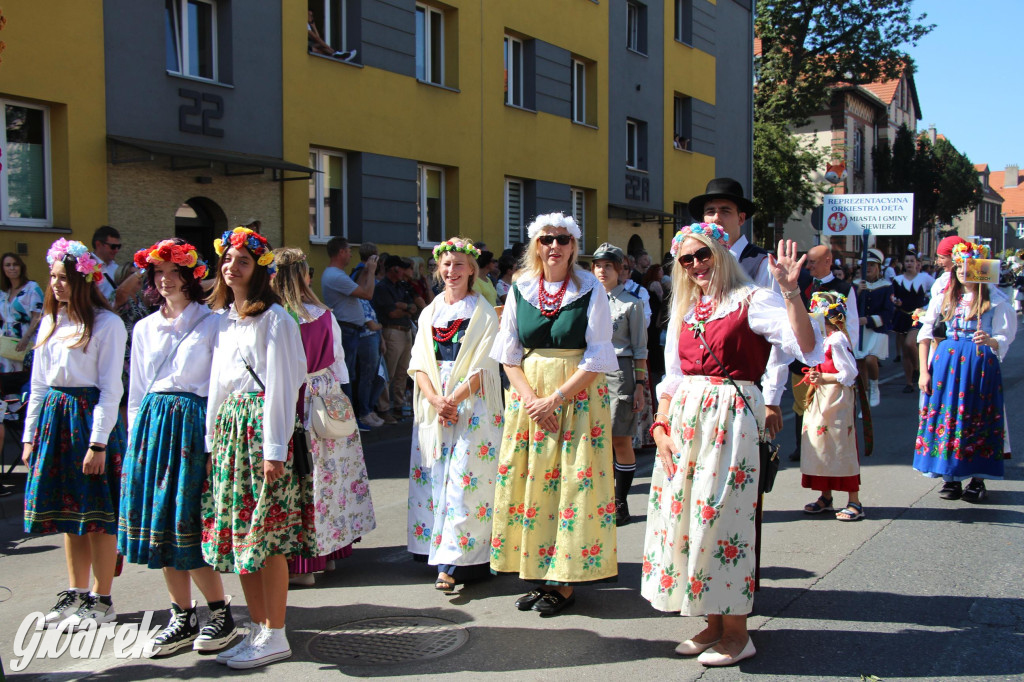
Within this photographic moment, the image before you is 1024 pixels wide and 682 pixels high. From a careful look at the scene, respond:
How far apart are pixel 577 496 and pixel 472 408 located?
96 centimetres

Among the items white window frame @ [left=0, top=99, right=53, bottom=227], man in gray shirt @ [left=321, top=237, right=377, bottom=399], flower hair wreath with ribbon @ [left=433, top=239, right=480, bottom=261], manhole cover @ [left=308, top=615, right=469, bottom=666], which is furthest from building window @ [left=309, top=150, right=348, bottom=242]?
manhole cover @ [left=308, top=615, right=469, bottom=666]

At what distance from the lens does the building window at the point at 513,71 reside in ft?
62.1

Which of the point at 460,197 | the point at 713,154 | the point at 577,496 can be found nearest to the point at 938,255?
the point at 577,496

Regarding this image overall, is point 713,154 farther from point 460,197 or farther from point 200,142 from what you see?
point 200,142

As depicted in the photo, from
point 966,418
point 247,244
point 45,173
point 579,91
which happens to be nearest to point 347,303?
point 45,173

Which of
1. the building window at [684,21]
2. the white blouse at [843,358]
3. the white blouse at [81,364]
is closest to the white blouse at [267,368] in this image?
the white blouse at [81,364]

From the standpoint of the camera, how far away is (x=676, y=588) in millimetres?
4164

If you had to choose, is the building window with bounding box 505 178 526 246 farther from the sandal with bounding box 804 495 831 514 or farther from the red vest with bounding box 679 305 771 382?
the red vest with bounding box 679 305 771 382

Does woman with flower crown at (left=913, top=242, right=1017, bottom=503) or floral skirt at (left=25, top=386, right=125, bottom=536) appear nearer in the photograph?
floral skirt at (left=25, top=386, right=125, bottom=536)

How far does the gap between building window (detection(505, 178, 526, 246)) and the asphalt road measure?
40.3 ft

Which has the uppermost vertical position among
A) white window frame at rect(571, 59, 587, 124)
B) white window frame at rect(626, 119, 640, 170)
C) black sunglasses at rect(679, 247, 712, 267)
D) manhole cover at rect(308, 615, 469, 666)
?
white window frame at rect(571, 59, 587, 124)

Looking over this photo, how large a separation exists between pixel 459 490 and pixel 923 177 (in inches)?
2057

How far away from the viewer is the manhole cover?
14.2 feet

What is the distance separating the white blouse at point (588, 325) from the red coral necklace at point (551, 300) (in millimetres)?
17
